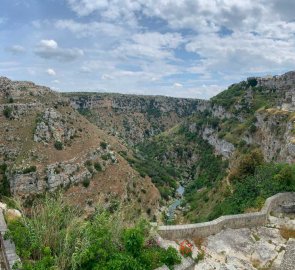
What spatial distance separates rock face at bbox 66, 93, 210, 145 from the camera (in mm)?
154062

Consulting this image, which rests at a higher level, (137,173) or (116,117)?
(116,117)

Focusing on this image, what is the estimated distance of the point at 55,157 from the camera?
6088 centimetres

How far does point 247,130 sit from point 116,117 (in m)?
94.3

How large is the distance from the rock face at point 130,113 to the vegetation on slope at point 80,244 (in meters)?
124

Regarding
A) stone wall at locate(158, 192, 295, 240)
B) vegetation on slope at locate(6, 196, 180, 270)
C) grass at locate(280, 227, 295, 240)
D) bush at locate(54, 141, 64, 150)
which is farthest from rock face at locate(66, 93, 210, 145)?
vegetation on slope at locate(6, 196, 180, 270)

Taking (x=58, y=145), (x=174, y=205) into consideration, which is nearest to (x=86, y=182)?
(x=58, y=145)

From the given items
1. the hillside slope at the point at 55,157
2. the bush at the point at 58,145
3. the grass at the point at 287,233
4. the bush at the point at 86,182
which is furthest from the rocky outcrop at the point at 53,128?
the grass at the point at 287,233

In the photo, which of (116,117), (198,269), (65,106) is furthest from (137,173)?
(116,117)

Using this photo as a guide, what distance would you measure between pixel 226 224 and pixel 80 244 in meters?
A: 7.48

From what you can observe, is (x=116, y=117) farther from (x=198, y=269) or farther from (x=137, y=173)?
(x=198, y=269)

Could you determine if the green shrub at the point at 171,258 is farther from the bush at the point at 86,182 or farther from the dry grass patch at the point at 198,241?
the bush at the point at 86,182

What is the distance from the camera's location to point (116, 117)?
540ft

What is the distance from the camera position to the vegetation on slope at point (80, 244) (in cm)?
981

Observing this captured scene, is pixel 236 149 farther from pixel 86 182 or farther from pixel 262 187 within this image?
pixel 262 187
